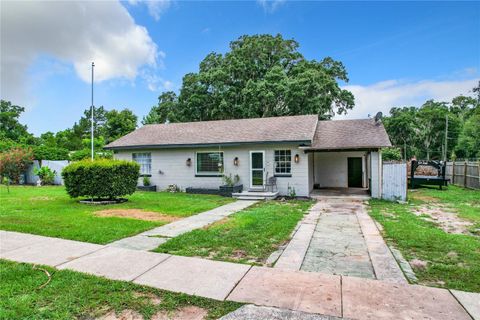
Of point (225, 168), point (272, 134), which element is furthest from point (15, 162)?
point (272, 134)

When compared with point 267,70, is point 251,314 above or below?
below

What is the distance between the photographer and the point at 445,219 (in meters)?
7.96

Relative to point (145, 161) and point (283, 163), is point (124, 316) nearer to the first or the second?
point (283, 163)

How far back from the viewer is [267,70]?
89.1ft

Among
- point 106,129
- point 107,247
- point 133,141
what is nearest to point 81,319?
point 107,247

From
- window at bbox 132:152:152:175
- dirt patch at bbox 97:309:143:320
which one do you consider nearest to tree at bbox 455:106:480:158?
window at bbox 132:152:152:175

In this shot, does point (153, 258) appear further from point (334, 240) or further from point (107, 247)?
point (334, 240)

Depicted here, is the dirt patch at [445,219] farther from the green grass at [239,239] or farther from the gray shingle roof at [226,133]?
the gray shingle roof at [226,133]

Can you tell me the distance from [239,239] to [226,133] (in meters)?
9.60

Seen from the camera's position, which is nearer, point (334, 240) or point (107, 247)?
point (107, 247)

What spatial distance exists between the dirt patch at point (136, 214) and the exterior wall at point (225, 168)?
18.3ft

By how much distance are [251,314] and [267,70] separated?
A: 26.4 meters

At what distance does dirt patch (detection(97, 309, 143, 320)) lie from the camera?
2.88 metres

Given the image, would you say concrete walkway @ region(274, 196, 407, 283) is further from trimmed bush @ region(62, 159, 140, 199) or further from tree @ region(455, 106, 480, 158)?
tree @ region(455, 106, 480, 158)
